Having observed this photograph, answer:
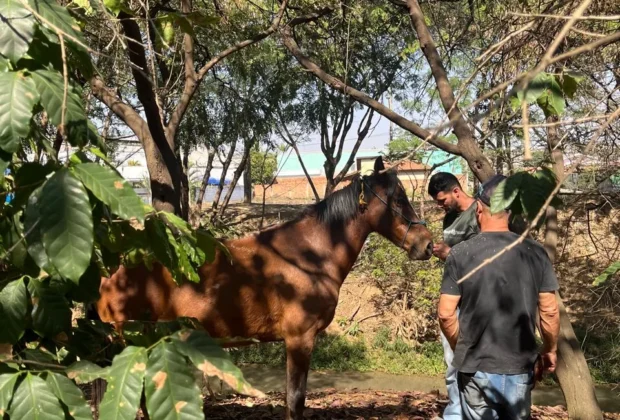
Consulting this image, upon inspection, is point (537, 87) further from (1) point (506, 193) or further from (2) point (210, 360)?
(2) point (210, 360)

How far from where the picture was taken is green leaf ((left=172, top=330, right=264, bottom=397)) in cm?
154

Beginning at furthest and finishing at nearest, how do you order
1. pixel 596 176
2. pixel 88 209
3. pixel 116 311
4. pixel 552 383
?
pixel 552 383, pixel 596 176, pixel 116 311, pixel 88 209

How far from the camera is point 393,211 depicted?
15.5 feet

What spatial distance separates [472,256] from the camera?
297cm

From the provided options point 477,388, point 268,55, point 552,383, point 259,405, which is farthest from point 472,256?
point 268,55

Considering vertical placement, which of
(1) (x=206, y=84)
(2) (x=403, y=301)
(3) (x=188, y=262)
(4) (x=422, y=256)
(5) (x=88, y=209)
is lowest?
(2) (x=403, y=301)

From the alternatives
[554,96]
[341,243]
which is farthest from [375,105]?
[554,96]

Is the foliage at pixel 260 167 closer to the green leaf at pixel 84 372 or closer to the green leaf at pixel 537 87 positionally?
the green leaf at pixel 537 87

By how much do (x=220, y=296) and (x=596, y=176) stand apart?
445 centimetres

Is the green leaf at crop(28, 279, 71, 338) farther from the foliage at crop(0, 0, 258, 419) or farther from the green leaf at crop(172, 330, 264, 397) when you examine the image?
the green leaf at crop(172, 330, 264, 397)

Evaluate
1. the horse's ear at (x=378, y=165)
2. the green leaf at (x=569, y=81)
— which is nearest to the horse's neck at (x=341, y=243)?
the horse's ear at (x=378, y=165)

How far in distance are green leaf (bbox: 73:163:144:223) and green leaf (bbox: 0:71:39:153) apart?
0.16 meters

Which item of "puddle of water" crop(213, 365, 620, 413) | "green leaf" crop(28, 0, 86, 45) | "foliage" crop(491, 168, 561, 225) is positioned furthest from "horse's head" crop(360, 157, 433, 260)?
"puddle of water" crop(213, 365, 620, 413)

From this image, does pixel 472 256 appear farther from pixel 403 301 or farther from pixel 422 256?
pixel 403 301
